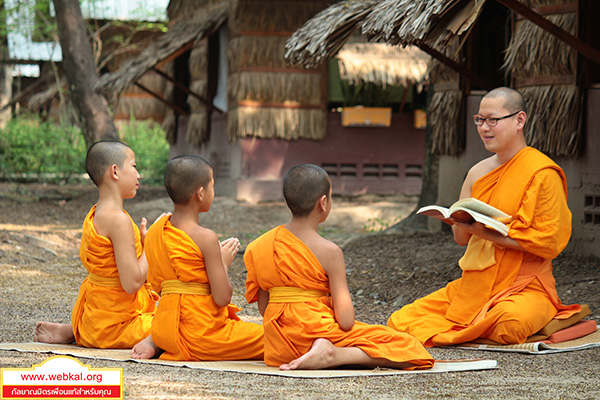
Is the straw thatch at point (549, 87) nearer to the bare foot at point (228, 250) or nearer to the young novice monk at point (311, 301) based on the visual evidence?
the young novice monk at point (311, 301)

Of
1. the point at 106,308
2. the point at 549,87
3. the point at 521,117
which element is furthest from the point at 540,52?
the point at 106,308

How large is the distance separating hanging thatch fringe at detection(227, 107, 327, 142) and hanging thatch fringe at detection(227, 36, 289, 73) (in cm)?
71

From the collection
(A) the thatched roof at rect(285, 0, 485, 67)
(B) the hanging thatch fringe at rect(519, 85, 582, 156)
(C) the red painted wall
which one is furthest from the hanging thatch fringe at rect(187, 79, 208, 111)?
(B) the hanging thatch fringe at rect(519, 85, 582, 156)

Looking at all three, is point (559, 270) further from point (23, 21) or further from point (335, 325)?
point (23, 21)

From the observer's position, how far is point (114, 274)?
4.06 metres

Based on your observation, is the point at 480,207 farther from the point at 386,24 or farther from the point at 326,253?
the point at 386,24

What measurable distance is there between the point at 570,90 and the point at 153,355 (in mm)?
4162

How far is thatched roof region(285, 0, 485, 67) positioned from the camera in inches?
191

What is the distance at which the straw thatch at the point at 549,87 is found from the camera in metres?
6.24

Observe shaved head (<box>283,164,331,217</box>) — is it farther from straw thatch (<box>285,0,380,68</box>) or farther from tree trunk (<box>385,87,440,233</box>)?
tree trunk (<box>385,87,440,233</box>)

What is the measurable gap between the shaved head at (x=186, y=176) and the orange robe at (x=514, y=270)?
1670 millimetres

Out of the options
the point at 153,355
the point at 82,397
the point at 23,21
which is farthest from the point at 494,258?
the point at 23,21

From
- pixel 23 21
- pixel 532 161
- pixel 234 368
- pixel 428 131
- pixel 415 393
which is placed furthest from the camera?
pixel 23 21

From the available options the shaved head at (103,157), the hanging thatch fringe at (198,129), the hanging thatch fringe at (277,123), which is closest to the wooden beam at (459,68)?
the shaved head at (103,157)
